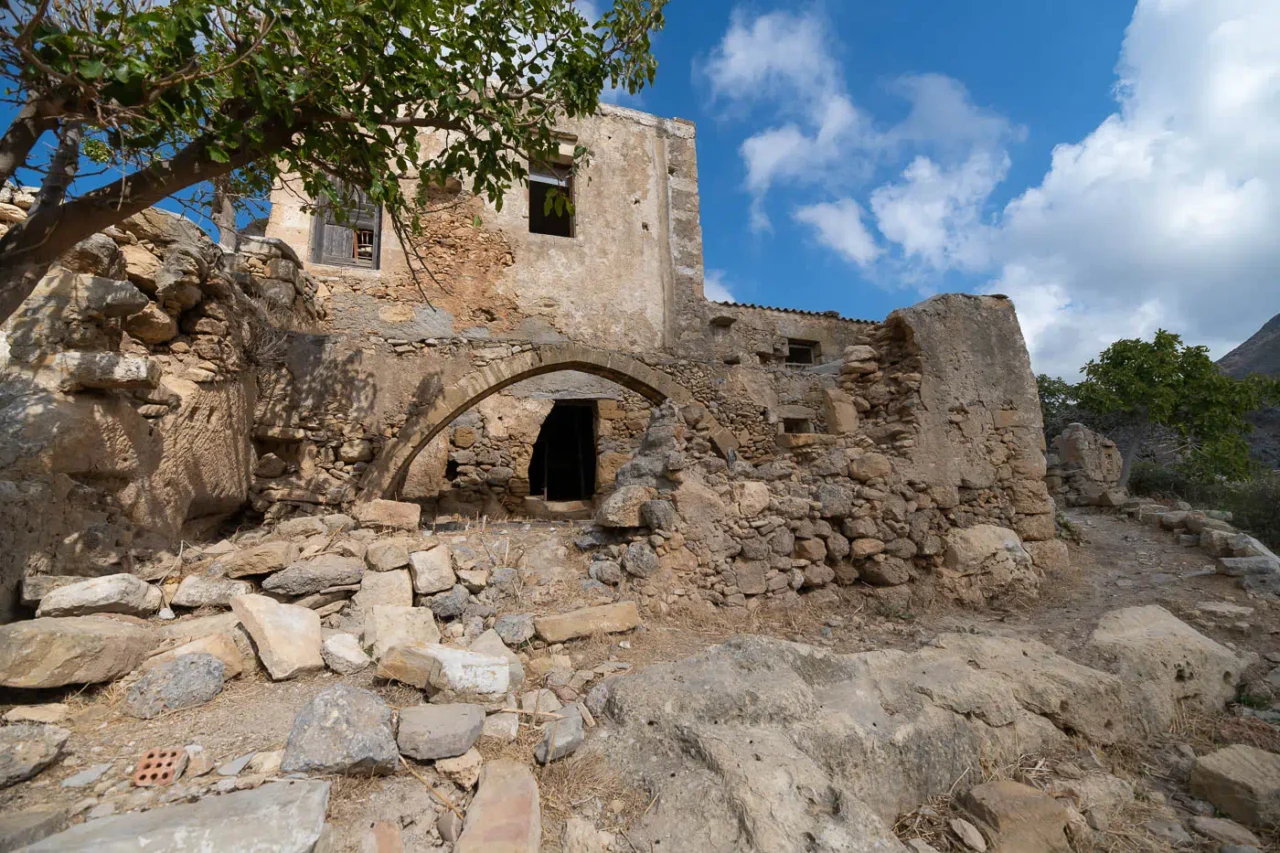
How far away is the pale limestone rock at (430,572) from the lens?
346 centimetres

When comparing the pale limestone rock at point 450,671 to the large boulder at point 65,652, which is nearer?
the large boulder at point 65,652

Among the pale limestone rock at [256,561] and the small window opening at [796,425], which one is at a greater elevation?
the small window opening at [796,425]

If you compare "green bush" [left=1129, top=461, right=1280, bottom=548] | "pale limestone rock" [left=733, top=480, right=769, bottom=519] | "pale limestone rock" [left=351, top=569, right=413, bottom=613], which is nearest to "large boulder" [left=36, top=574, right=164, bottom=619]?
"pale limestone rock" [left=351, top=569, right=413, bottom=613]

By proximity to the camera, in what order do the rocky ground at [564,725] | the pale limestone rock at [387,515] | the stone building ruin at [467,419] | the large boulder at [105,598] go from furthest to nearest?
the pale limestone rock at [387,515], the stone building ruin at [467,419], the large boulder at [105,598], the rocky ground at [564,725]

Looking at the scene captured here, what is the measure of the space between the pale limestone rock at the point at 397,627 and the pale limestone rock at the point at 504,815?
1.14 m

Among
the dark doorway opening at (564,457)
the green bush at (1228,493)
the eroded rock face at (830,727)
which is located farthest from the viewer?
the dark doorway opening at (564,457)

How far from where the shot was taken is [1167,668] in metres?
3.07

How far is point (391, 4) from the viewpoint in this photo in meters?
2.56

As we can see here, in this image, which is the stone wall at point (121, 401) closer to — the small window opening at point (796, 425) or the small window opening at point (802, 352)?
the small window opening at point (796, 425)

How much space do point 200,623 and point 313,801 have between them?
1.73 meters

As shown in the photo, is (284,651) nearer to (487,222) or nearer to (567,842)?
(567,842)

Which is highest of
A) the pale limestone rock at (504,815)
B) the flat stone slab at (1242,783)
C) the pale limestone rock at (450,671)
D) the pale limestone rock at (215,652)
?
the pale limestone rock at (215,652)

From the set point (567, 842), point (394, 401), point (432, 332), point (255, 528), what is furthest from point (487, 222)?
point (567, 842)

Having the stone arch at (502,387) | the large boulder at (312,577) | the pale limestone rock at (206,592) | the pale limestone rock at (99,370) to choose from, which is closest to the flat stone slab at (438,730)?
the large boulder at (312,577)
